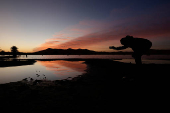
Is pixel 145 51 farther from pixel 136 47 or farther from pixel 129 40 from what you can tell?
pixel 129 40

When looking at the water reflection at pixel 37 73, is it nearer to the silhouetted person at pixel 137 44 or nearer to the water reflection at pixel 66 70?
the water reflection at pixel 66 70

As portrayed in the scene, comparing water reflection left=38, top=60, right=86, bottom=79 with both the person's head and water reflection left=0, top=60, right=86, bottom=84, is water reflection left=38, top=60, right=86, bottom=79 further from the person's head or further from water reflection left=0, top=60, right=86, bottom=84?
the person's head

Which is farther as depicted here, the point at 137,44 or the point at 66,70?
the point at 66,70

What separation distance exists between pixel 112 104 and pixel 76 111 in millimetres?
2355

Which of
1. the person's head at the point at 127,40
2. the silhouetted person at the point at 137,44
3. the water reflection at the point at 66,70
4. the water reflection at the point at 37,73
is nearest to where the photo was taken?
the silhouetted person at the point at 137,44

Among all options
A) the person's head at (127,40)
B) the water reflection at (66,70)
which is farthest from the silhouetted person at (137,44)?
the water reflection at (66,70)

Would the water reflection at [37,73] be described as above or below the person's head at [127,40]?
below

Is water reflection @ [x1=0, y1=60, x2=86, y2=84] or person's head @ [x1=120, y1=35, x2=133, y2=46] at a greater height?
person's head @ [x1=120, y1=35, x2=133, y2=46]

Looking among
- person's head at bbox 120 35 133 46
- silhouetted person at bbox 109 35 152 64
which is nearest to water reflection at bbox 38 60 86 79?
person's head at bbox 120 35 133 46

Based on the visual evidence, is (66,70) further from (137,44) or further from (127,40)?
(137,44)

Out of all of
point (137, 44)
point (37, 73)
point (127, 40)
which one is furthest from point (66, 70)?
point (137, 44)

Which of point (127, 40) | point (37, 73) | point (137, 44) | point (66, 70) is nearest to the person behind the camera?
point (137, 44)

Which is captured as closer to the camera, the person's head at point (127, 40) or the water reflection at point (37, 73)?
the person's head at point (127, 40)

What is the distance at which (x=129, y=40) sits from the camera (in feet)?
39.7
